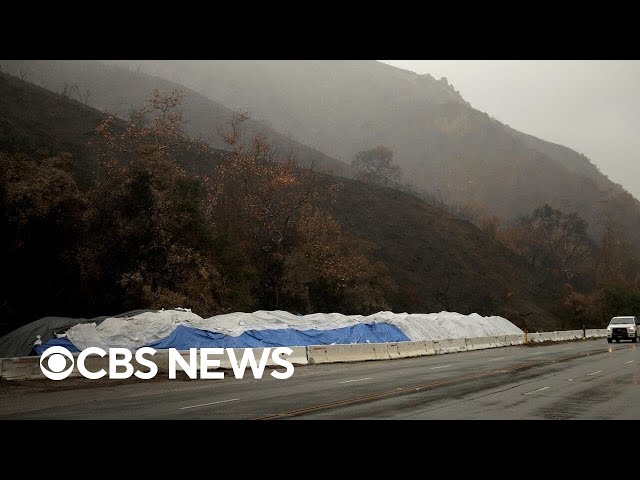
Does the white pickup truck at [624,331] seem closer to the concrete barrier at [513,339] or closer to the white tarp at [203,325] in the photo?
the concrete barrier at [513,339]

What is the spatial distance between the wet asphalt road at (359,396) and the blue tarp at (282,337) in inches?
156

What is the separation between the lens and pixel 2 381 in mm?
24578

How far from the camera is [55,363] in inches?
1057

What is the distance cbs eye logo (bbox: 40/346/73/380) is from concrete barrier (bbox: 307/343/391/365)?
11225 mm

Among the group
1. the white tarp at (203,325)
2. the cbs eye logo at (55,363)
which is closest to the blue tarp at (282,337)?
the white tarp at (203,325)

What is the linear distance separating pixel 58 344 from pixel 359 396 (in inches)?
618

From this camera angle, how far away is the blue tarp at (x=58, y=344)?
2807cm

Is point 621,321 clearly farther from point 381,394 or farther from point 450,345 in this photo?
point 381,394

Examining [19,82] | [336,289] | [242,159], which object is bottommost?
[336,289]

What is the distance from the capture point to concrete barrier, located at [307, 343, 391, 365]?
3366 cm

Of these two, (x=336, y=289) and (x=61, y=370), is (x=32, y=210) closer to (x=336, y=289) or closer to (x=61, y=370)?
(x=61, y=370)

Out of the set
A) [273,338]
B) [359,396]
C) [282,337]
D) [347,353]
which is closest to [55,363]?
[273,338]
